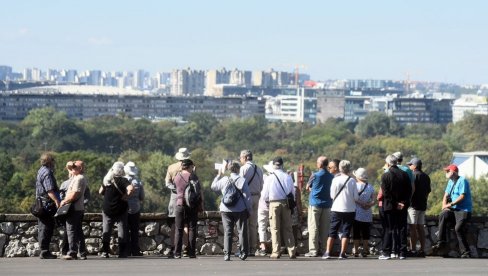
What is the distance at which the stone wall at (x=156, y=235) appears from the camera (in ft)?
80.5

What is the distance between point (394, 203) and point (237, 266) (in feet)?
9.07

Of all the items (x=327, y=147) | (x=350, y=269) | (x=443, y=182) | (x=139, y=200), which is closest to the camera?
(x=350, y=269)

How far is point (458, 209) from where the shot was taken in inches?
993

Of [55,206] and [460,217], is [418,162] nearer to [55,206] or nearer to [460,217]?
[460,217]

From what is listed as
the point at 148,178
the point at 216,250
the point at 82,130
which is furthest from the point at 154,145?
the point at 216,250

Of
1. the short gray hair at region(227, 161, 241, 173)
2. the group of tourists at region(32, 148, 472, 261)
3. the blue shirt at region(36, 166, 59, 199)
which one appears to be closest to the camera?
the blue shirt at region(36, 166, 59, 199)

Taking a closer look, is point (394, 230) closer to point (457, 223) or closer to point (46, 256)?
point (457, 223)

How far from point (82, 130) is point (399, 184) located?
158722mm

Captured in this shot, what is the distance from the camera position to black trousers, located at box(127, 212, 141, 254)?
81.0ft

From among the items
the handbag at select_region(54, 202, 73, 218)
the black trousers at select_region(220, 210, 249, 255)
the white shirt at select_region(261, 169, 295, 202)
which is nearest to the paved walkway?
the black trousers at select_region(220, 210, 249, 255)

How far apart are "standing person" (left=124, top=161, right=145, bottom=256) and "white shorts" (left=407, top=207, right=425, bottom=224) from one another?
4.03 meters

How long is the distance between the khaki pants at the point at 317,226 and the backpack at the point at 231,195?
1.22 meters

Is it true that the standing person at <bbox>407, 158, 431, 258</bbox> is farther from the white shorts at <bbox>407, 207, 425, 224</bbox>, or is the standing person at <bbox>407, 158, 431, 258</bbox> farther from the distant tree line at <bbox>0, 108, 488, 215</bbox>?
the distant tree line at <bbox>0, 108, 488, 215</bbox>

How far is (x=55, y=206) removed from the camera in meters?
24.0
